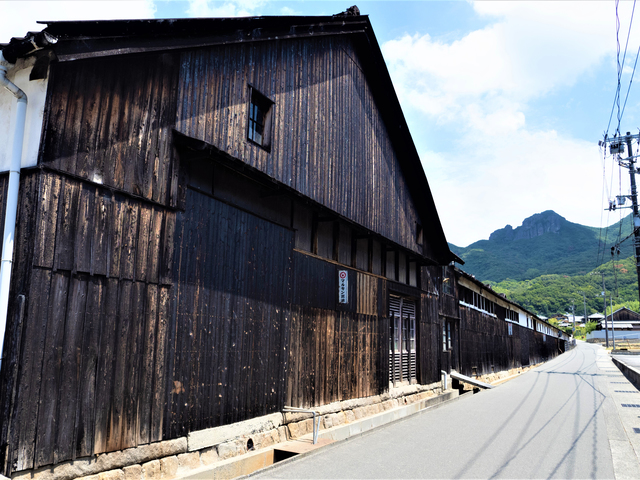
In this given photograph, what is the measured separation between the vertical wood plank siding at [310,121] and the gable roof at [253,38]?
0.99 feet

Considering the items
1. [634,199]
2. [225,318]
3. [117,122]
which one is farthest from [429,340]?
[634,199]

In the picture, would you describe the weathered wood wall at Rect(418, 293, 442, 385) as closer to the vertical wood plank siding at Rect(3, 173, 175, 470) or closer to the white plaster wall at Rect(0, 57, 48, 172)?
the vertical wood plank siding at Rect(3, 173, 175, 470)

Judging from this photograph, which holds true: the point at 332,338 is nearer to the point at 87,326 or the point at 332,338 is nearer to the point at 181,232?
the point at 181,232

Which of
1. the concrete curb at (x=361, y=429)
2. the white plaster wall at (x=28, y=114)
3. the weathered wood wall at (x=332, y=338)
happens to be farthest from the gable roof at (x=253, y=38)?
the concrete curb at (x=361, y=429)

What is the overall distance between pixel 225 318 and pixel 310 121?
223 inches

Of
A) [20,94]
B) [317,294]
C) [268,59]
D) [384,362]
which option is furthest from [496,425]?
[20,94]

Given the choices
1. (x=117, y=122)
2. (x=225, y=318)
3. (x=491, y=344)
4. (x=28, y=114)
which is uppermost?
(x=117, y=122)

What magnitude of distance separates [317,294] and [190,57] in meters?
6.08

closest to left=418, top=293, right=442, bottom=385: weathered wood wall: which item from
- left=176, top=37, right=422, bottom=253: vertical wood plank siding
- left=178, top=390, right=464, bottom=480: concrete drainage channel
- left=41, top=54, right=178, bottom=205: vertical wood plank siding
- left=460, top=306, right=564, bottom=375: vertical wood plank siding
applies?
left=176, top=37, right=422, bottom=253: vertical wood plank siding

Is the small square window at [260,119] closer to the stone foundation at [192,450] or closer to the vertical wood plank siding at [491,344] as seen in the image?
the stone foundation at [192,450]

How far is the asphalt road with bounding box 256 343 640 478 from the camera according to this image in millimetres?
7484

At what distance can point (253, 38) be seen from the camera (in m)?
9.36

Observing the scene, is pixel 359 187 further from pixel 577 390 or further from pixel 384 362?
pixel 577 390

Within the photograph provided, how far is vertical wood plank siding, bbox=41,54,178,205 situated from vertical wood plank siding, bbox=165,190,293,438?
3.01ft
